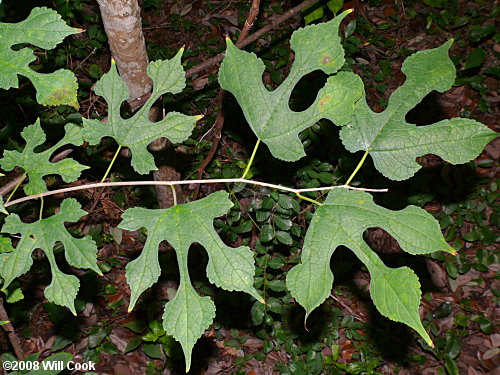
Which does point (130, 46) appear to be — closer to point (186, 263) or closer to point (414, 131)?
point (186, 263)

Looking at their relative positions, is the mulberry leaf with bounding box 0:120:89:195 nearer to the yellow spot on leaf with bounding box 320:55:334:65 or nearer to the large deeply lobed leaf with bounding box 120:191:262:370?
the large deeply lobed leaf with bounding box 120:191:262:370

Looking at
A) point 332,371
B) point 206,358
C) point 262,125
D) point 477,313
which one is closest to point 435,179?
point 477,313

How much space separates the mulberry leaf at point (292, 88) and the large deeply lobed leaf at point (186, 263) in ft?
0.87

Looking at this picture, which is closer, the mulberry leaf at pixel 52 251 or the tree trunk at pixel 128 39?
the mulberry leaf at pixel 52 251

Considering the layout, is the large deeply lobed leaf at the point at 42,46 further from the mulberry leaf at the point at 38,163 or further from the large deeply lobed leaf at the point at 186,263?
the large deeply lobed leaf at the point at 186,263

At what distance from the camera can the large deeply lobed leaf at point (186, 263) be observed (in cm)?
126

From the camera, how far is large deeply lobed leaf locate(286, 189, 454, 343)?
1231mm

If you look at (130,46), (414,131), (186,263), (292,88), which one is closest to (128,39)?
(130,46)

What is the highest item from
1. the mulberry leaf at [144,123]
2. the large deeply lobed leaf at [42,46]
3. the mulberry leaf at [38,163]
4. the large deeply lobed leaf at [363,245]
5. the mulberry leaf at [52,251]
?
the large deeply lobed leaf at [42,46]

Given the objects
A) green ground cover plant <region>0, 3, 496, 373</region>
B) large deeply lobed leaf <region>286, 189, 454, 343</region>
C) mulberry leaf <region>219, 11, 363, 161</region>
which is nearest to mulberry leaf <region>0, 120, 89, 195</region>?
green ground cover plant <region>0, 3, 496, 373</region>

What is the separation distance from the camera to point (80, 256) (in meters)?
1.43

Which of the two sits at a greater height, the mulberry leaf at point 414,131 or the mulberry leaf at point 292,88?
the mulberry leaf at point 292,88

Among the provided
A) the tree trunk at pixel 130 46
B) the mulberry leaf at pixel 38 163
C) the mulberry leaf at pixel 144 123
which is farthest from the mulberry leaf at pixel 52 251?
the tree trunk at pixel 130 46

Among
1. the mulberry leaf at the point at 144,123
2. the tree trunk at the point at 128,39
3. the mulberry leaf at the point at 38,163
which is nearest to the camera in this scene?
the mulberry leaf at the point at 144,123
